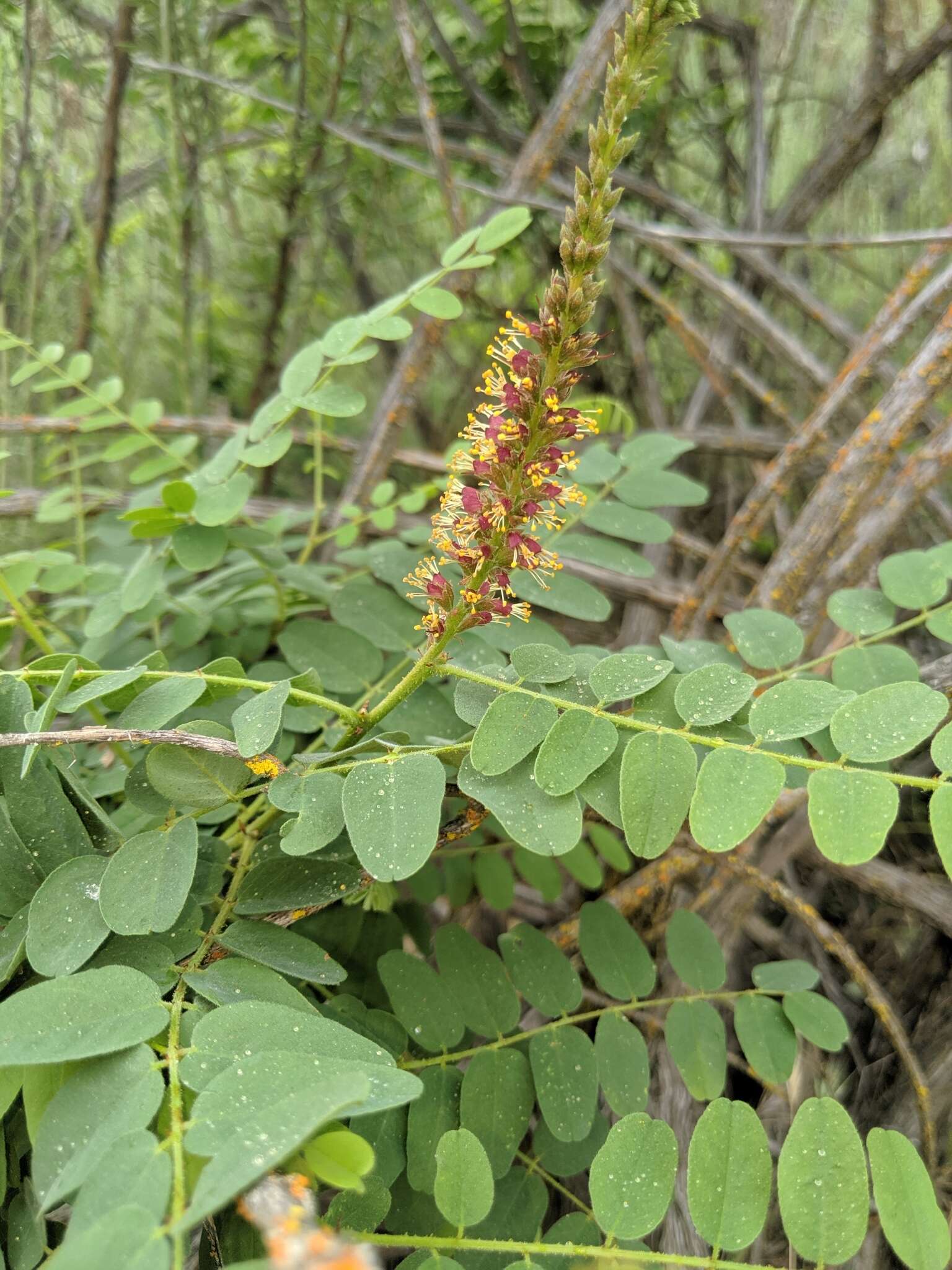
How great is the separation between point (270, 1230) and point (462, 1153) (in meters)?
0.27

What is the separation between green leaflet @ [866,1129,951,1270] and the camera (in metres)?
0.54

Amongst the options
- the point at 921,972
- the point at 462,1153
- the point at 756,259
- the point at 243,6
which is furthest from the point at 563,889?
the point at 243,6

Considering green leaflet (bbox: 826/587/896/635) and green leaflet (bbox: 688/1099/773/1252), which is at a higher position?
green leaflet (bbox: 826/587/896/635)

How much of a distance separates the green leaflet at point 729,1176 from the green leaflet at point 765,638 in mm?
369

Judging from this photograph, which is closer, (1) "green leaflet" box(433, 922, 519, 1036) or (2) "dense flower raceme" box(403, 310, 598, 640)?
(2) "dense flower raceme" box(403, 310, 598, 640)

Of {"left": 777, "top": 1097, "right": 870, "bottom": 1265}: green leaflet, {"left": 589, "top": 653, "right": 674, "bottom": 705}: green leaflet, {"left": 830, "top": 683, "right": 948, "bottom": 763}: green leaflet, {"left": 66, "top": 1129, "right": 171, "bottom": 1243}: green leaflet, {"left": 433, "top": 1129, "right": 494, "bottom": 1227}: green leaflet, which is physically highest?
{"left": 830, "top": 683, "right": 948, "bottom": 763}: green leaflet

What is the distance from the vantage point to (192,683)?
0.65 m

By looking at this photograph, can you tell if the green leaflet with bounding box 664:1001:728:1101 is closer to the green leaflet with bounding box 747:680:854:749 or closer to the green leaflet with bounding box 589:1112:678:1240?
the green leaflet with bounding box 589:1112:678:1240

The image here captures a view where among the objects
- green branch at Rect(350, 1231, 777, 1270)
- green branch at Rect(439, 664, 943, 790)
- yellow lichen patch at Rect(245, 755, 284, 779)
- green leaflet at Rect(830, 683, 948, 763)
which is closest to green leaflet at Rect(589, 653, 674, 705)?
green branch at Rect(439, 664, 943, 790)

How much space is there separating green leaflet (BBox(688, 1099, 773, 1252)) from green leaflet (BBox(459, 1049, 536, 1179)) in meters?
0.14

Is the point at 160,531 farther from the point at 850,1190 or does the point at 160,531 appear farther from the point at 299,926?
the point at 850,1190

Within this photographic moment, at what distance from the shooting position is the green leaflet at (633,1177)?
55 cm

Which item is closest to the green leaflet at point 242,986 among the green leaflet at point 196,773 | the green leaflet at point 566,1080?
the green leaflet at point 196,773

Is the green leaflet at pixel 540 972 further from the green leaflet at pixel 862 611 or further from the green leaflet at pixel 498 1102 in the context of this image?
the green leaflet at pixel 862 611
